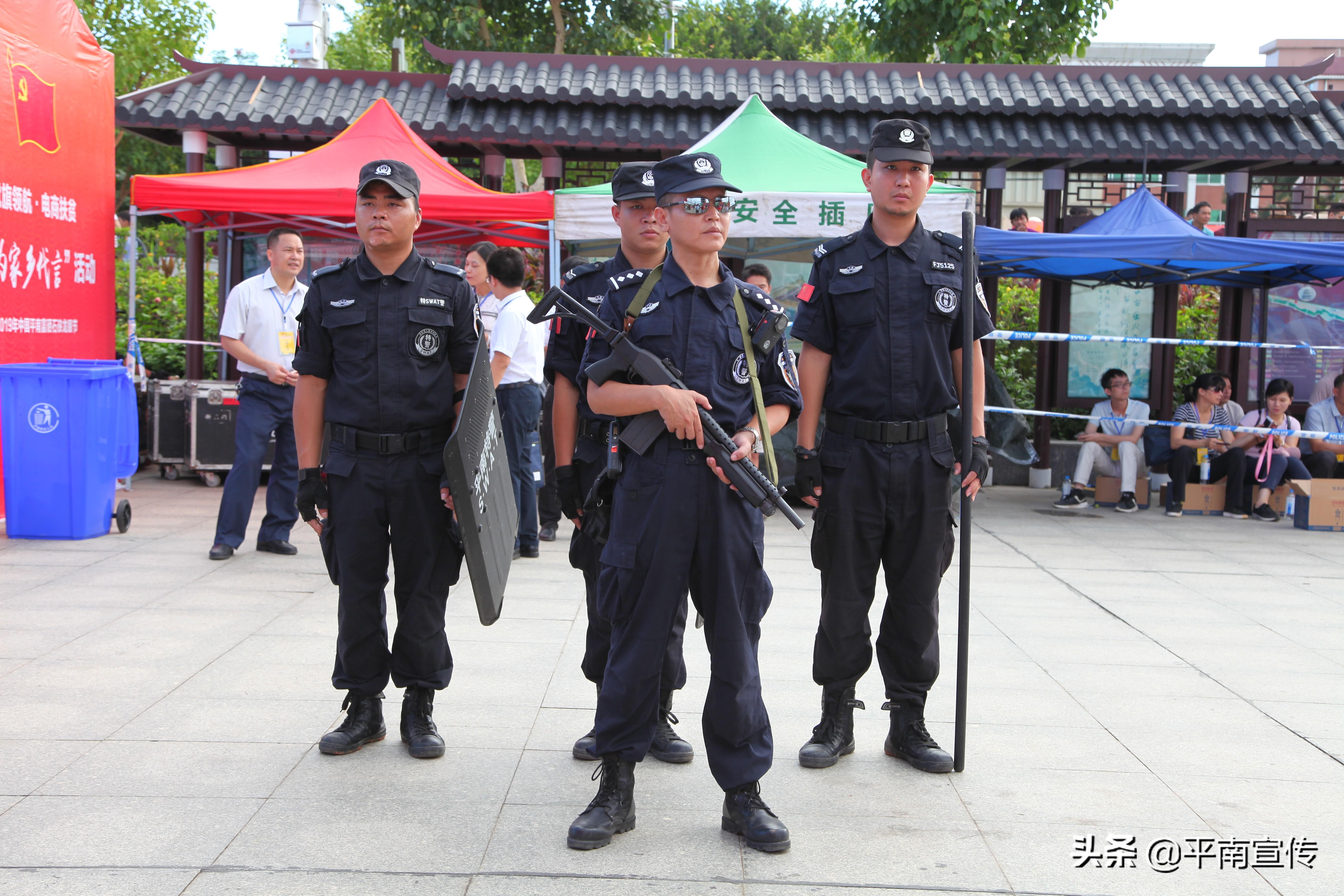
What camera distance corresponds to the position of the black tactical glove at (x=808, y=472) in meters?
3.81

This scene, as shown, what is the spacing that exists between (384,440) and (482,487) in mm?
369

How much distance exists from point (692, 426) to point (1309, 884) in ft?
→ 6.65

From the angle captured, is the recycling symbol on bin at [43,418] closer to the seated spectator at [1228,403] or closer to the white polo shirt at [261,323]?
the white polo shirt at [261,323]

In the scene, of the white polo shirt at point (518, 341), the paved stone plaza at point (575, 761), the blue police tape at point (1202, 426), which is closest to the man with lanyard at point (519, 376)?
the white polo shirt at point (518, 341)

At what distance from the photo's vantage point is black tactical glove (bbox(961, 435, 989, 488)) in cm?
372

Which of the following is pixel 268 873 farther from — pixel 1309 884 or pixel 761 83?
pixel 761 83

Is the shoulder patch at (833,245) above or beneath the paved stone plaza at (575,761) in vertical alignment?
above

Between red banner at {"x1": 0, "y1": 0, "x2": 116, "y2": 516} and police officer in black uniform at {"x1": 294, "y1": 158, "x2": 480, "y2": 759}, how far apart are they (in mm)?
4895

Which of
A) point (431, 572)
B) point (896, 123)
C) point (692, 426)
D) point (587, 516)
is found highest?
point (896, 123)

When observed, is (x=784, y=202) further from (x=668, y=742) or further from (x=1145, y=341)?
(x=668, y=742)

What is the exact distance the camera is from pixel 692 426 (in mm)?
3109

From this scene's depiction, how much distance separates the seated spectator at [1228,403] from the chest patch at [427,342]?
8.73 m

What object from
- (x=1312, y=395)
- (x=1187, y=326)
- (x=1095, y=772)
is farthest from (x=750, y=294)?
(x=1187, y=326)

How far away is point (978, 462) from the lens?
12.2 ft
